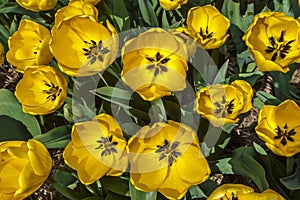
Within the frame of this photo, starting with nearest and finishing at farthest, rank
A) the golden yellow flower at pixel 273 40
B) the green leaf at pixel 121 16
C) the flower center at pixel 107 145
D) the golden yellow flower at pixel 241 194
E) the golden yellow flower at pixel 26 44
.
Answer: the golden yellow flower at pixel 241 194 < the flower center at pixel 107 145 < the golden yellow flower at pixel 273 40 < the golden yellow flower at pixel 26 44 < the green leaf at pixel 121 16

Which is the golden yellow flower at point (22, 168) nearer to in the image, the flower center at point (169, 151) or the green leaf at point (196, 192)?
the flower center at point (169, 151)

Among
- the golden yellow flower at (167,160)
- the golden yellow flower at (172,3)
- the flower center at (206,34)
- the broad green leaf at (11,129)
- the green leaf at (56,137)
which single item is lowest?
the broad green leaf at (11,129)

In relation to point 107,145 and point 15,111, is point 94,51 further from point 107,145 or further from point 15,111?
point 15,111

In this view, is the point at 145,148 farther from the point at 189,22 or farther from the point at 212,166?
the point at 189,22

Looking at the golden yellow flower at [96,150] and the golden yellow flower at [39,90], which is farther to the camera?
the golden yellow flower at [39,90]

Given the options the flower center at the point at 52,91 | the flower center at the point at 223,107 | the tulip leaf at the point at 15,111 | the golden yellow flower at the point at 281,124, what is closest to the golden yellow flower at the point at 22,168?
the flower center at the point at 52,91

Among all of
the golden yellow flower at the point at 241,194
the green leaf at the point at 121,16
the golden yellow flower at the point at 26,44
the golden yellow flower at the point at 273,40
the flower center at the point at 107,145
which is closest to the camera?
the golden yellow flower at the point at 241,194

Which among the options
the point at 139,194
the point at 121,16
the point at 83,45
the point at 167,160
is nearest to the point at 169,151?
the point at 167,160
